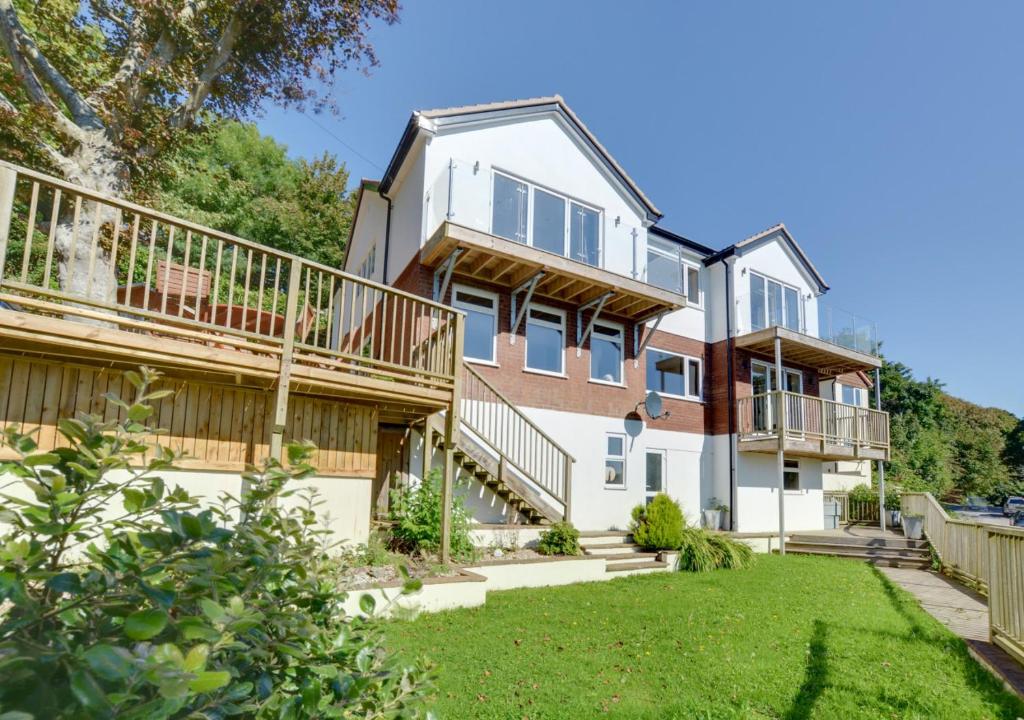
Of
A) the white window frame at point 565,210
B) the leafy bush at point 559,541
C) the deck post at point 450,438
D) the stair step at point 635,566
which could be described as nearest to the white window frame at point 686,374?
the white window frame at point 565,210

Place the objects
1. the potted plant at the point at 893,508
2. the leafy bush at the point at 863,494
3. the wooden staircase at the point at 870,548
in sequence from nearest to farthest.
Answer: the wooden staircase at the point at 870,548, the potted plant at the point at 893,508, the leafy bush at the point at 863,494

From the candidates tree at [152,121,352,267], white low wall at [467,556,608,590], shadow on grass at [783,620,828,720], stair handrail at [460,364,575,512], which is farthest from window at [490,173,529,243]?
tree at [152,121,352,267]

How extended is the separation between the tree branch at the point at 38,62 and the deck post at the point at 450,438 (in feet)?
26.5

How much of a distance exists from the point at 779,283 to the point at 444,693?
696 inches

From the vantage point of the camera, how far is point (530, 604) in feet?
24.2

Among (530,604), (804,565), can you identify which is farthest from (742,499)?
(530,604)

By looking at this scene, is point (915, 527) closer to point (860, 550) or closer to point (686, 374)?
point (860, 550)

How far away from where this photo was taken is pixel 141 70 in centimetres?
1094

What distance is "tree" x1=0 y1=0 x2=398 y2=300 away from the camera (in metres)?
9.90

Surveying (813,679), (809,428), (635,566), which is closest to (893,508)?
(809,428)

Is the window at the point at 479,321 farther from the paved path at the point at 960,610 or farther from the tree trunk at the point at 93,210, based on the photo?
the paved path at the point at 960,610

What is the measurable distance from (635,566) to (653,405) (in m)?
4.93

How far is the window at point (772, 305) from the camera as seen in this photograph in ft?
57.3

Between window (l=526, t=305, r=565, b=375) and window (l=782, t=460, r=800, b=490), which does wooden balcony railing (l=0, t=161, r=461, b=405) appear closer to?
window (l=526, t=305, r=565, b=375)
